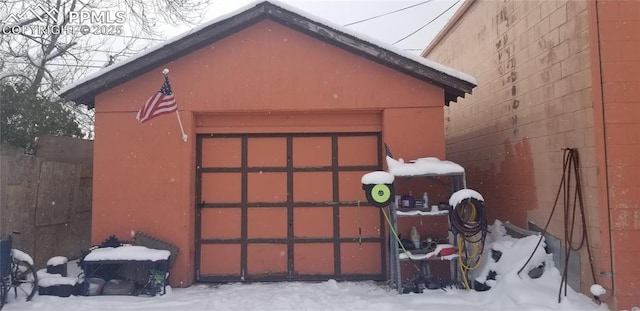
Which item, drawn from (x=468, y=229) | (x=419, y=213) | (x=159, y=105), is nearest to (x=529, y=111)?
(x=468, y=229)

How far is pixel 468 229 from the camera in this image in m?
5.81

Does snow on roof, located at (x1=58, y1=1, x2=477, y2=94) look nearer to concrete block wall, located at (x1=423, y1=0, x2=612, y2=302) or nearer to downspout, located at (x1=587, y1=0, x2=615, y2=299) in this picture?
concrete block wall, located at (x1=423, y1=0, x2=612, y2=302)

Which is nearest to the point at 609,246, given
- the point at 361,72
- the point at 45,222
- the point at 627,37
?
the point at 627,37

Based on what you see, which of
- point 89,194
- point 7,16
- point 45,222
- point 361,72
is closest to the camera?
point 361,72

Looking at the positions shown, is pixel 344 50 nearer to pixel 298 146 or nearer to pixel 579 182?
pixel 298 146

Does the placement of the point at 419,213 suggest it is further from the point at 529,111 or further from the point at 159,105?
the point at 159,105

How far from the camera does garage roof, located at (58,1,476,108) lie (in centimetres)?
650

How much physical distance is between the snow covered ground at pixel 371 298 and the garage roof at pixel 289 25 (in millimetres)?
2778

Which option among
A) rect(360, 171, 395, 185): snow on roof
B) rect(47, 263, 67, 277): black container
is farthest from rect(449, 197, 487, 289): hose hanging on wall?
rect(47, 263, 67, 277): black container

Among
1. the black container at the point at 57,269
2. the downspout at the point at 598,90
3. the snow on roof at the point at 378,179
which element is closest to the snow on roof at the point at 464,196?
the snow on roof at the point at 378,179

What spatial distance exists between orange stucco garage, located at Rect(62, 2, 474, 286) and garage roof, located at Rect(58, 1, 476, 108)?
0.02 metres

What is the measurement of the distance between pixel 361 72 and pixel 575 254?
3.90m

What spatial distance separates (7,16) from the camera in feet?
34.4

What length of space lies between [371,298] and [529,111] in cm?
370
